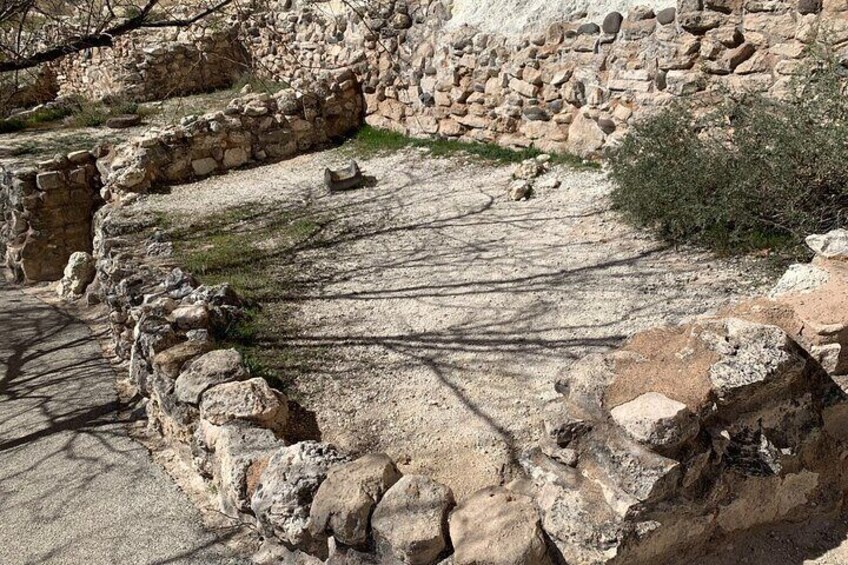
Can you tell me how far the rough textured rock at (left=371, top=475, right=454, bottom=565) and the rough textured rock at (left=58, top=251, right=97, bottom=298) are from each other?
7321 millimetres

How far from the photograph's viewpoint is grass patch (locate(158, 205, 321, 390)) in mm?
4988

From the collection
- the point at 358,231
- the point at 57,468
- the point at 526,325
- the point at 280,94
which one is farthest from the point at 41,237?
the point at 526,325

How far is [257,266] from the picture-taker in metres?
6.47

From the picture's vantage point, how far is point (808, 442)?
10.5ft

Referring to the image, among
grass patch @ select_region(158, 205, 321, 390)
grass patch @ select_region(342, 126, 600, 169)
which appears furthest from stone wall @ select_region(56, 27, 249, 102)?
grass patch @ select_region(158, 205, 321, 390)

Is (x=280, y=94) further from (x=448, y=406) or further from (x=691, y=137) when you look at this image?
(x=448, y=406)

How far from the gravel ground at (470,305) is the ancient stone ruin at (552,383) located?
34 cm

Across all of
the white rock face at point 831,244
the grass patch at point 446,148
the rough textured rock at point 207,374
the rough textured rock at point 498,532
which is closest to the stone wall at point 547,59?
the grass patch at point 446,148

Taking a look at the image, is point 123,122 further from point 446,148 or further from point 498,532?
point 498,532

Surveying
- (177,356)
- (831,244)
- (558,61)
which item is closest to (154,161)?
(558,61)

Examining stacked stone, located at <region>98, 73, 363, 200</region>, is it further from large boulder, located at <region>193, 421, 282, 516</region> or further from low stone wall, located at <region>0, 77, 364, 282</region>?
large boulder, located at <region>193, 421, 282, 516</region>

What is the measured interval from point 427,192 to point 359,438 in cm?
419

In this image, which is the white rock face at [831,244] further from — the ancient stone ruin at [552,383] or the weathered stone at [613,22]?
the weathered stone at [613,22]

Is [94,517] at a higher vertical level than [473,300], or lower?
lower
